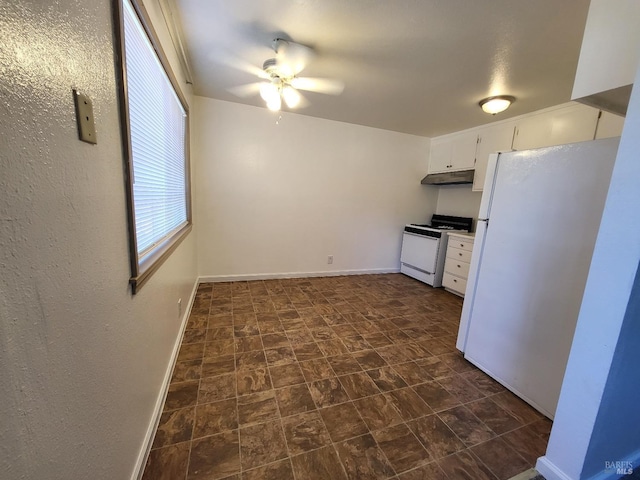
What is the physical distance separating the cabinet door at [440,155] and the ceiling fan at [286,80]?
2.29 meters

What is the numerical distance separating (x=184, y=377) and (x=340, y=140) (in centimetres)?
349

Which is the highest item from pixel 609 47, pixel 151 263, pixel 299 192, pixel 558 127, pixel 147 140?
pixel 558 127

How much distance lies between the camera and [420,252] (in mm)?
4043

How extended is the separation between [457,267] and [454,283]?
0.80 ft

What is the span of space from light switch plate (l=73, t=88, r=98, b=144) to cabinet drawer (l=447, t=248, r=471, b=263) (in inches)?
148

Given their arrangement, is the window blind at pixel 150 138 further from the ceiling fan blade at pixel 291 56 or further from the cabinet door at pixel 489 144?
the cabinet door at pixel 489 144

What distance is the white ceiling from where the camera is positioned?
1.52 m

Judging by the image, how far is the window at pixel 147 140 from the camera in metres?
1.04

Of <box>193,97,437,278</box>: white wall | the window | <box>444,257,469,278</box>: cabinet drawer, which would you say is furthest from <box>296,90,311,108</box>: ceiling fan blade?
<box>444,257,469,278</box>: cabinet drawer

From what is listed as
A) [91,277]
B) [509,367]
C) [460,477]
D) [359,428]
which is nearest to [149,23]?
[91,277]

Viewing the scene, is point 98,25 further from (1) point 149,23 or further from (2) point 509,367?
(2) point 509,367

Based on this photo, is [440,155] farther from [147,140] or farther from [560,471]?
[147,140]

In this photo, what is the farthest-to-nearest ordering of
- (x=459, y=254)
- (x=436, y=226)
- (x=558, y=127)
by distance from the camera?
(x=436, y=226) < (x=459, y=254) < (x=558, y=127)

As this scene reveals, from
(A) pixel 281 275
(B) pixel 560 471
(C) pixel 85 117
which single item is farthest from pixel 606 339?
(A) pixel 281 275
